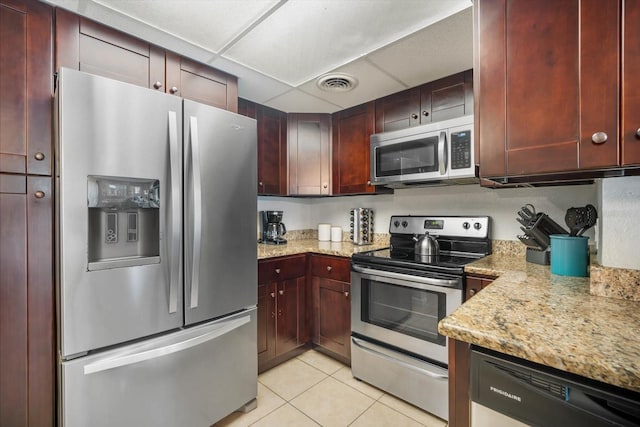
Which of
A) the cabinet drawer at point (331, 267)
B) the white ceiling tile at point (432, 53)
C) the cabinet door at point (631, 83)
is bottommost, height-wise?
the cabinet drawer at point (331, 267)

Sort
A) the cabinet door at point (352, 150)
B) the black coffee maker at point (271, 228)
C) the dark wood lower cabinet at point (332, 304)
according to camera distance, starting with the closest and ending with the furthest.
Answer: the dark wood lower cabinet at point (332, 304) → the cabinet door at point (352, 150) → the black coffee maker at point (271, 228)

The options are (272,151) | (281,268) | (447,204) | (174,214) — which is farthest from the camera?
(272,151)

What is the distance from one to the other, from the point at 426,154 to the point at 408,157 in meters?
0.14

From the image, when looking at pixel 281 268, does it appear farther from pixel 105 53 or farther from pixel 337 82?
pixel 105 53

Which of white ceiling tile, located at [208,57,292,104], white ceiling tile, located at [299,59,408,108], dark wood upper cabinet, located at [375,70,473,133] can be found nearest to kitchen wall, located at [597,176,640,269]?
dark wood upper cabinet, located at [375,70,473,133]

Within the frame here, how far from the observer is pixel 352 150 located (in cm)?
275

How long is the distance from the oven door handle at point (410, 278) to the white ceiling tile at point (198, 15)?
167cm

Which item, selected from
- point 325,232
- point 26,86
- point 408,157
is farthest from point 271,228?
point 26,86

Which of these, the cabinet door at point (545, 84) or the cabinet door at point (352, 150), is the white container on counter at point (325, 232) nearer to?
the cabinet door at point (352, 150)

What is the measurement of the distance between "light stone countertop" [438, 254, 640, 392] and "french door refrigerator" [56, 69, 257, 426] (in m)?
1.25

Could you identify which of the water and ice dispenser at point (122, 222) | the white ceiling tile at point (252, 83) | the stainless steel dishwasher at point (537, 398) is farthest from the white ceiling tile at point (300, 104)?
the stainless steel dishwasher at point (537, 398)

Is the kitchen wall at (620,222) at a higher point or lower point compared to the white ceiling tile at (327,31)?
lower

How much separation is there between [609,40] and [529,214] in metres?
1.16

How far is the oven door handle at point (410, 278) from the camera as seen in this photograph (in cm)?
170
